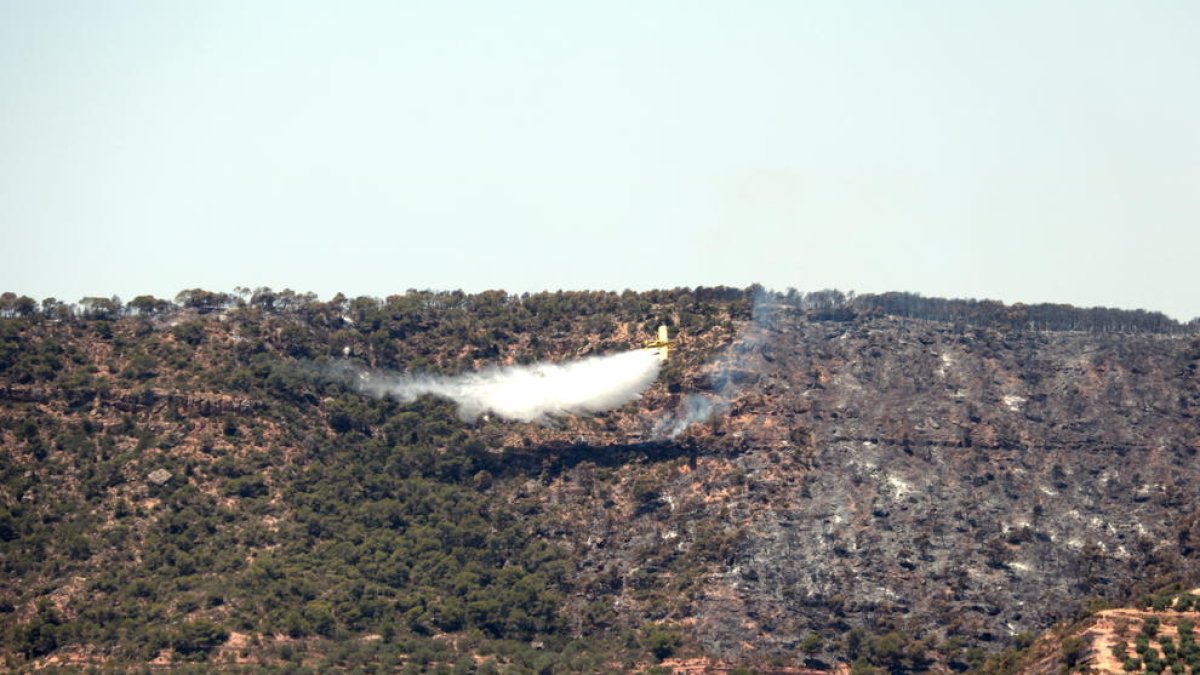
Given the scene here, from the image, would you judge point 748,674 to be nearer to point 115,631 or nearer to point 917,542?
point 917,542

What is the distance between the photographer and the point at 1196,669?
157125 mm

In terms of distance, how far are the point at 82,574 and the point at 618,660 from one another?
1732 inches

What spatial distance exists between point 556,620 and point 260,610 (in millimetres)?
24258

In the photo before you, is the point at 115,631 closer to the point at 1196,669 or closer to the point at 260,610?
the point at 260,610

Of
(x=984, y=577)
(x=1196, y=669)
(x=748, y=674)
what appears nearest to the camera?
(x=1196, y=669)

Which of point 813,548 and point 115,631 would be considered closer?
point 115,631

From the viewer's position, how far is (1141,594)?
186 metres

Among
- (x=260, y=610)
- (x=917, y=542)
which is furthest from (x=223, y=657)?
(x=917, y=542)

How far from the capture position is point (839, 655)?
7269 inches

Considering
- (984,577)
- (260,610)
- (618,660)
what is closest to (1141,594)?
(984,577)

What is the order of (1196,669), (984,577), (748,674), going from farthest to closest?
(984,577) → (748,674) → (1196,669)

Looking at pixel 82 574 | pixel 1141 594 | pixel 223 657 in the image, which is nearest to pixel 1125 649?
pixel 1141 594

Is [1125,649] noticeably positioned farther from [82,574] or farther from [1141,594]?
[82,574]

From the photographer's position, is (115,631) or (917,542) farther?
(917,542)
